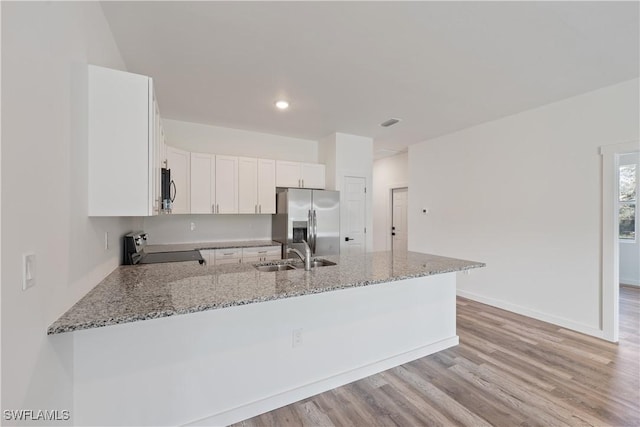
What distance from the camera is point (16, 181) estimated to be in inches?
36.3

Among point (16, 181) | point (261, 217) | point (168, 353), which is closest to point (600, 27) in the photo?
point (16, 181)

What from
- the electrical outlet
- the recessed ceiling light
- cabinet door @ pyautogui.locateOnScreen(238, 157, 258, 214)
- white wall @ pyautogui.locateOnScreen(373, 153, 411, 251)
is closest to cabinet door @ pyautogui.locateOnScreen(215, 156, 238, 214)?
cabinet door @ pyautogui.locateOnScreen(238, 157, 258, 214)

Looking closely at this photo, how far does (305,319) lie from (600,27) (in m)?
3.06

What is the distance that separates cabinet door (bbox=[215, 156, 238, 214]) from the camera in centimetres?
400

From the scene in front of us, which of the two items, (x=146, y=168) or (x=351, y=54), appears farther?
(x=351, y=54)

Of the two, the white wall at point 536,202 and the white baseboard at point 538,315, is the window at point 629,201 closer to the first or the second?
the white wall at point 536,202

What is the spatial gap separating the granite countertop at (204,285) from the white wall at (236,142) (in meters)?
2.31

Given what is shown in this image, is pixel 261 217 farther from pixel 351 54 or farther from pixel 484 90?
pixel 484 90

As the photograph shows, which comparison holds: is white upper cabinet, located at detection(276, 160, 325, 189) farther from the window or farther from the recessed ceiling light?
the window

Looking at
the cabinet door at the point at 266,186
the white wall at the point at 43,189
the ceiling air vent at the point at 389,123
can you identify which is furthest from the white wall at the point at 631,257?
the white wall at the point at 43,189

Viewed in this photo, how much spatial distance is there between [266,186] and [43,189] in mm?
3270

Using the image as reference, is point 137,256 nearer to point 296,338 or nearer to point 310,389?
point 296,338

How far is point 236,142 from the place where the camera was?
4449 mm

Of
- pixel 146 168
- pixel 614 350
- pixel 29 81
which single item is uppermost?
pixel 29 81
